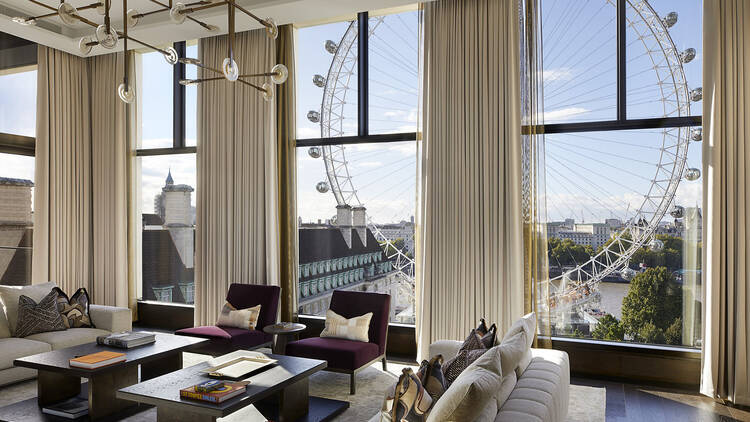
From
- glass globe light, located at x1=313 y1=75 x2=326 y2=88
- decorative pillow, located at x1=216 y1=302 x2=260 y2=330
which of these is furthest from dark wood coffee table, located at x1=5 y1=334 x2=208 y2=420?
glass globe light, located at x1=313 y1=75 x2=326 y2=88

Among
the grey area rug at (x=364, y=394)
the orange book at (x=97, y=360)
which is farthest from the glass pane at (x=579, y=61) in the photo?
the orange book at (x=97, y=360)

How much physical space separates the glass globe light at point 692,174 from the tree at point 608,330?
1.34 metres

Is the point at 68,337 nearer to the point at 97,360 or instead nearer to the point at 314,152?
the point at 97,360

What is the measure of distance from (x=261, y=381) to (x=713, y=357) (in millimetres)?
3384

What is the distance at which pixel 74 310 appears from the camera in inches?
196

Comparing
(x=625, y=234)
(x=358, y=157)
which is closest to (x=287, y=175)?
(x=358, y=157)

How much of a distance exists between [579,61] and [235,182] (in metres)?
3.67

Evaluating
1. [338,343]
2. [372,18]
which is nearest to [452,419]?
[338,343]

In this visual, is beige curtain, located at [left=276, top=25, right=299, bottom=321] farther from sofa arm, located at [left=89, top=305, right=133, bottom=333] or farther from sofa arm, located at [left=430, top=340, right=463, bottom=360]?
sofa arm, located at [left=430, top=340, right=463, bottom=360]

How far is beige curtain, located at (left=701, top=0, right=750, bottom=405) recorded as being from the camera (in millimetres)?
3990

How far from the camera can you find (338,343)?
4.35 m

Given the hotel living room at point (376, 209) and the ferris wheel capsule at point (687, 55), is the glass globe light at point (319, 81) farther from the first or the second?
the ferris wheel capsule at point (687, 55)

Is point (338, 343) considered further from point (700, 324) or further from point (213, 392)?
A: point (700, 324)

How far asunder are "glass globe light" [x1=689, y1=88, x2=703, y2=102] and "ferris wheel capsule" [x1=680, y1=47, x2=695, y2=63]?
254 millimetres
